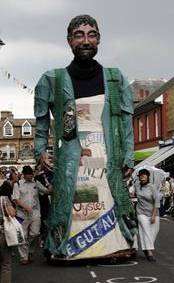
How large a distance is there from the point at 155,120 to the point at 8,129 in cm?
4655

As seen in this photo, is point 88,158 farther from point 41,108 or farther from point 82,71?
point 82,71

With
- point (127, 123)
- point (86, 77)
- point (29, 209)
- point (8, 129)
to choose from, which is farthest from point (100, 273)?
point (8, 129)

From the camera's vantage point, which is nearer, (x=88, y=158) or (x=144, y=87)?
(x=88, y=158)

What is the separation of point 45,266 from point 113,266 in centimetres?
99

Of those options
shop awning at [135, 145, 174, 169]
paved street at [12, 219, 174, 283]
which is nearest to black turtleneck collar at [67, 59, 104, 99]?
paved street at [12, 219, 174, 283]

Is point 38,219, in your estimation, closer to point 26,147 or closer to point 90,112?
point 90,112

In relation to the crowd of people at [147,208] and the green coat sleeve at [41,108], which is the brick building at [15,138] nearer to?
the crowd of people at [147,208]

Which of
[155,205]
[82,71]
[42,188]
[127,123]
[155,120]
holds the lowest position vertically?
[155,205]

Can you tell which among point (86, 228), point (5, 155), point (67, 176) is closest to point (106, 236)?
point (86, 228)

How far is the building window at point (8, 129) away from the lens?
300 feet

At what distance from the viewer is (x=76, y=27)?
31.1 feet

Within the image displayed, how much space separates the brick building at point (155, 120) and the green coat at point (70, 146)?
32796mm

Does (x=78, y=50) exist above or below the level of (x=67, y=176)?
above

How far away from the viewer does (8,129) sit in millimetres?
92125
